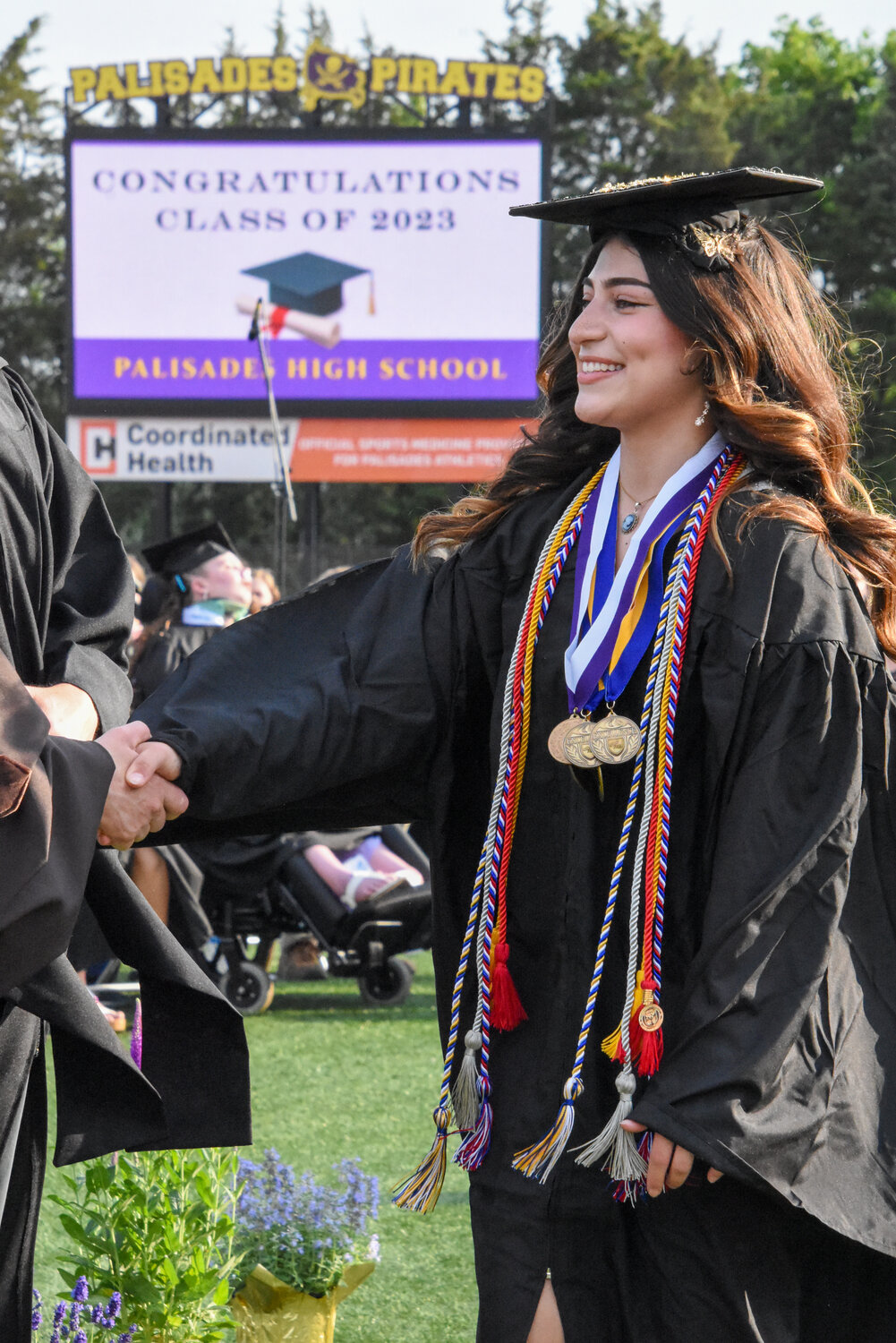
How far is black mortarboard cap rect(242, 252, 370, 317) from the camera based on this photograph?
57.1ft

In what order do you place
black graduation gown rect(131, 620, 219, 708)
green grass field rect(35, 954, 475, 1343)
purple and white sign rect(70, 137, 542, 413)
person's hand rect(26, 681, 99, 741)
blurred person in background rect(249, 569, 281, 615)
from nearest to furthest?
person's hand rect(26, 681, 99, 741)
green grass field rect(35, 954, 475, 1343)
black graduation gown rect(131, 620, 219, 708)
blurred person in background rect(249, 569, 281, 615)
purple and white sign rect(70, 137, 542, 413)

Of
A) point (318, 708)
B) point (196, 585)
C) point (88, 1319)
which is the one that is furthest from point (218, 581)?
point (318, 708)

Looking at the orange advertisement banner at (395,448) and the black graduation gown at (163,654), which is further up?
the black graduation gown at (163,654)

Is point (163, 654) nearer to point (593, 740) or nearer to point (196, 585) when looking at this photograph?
point (196, 585)

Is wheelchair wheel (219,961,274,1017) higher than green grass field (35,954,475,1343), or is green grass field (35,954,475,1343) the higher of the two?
green grass field (35,954,475,1343)

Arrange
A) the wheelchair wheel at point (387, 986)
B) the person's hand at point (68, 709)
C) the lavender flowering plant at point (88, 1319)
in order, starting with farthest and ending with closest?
the wheelchair wheel at point (387, 986) → the lavender flowering plant at point (88, 1319) → the person's hand at point (68, 709)

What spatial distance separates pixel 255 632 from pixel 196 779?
315 mm

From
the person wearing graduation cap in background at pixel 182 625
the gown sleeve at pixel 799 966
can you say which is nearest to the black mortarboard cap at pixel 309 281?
the person wearing graduation cap in background at pixel 182 625

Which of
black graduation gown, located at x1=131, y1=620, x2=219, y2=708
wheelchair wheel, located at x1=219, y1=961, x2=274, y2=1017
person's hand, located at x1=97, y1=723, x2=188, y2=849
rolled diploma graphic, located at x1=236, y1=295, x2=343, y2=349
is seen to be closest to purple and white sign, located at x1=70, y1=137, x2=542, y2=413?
rolled diploma graphic, located at x1=236, y1=295, x2=343, y2=349

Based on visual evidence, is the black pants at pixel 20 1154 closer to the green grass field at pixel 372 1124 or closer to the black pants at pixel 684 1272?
the green grass field at pixel 372 1124

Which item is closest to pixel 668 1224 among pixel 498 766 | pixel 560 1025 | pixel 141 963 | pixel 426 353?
pixel 560 1025

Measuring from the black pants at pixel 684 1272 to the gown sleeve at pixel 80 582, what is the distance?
1.07 metres

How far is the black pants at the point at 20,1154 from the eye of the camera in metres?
2.58

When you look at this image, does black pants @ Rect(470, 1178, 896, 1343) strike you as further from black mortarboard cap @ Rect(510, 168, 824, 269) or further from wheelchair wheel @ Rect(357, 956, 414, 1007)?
wheelchair wheel @ Rect(357, 956, 414, 1007)
